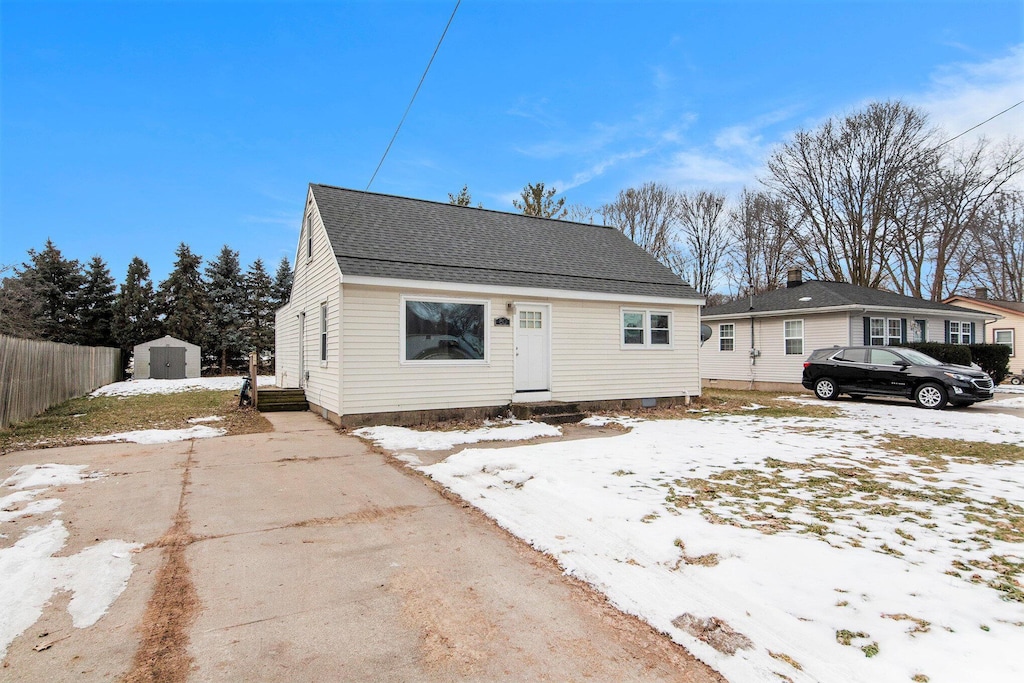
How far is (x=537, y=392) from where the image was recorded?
37.2 feet

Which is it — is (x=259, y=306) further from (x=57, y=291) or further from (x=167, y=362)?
(x=57, y=291)

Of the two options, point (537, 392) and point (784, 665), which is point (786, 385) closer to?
point (537, 392)

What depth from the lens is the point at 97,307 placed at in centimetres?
3284

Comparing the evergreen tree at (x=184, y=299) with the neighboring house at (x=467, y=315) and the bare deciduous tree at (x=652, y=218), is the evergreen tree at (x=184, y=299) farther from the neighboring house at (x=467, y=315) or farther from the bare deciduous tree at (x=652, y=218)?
the bare deciduous tree at (x=652, y=218)

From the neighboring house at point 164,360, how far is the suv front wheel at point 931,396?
103 ft

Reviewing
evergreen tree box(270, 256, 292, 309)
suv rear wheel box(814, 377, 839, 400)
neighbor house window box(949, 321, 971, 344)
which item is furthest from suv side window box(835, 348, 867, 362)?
evergreen tree box(270, 256, 292, 309)

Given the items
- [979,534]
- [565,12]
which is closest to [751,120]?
[565,12]

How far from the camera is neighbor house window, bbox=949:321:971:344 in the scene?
19.7 m

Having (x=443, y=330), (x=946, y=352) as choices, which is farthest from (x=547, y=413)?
(x=946, y=352)

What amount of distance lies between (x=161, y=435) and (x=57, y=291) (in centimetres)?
3187

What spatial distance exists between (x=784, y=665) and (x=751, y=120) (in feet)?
67.0

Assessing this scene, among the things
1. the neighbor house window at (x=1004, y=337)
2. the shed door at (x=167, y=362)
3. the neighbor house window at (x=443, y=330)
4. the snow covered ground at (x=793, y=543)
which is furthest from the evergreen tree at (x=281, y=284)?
the neighbor house window at (x=1004, y=337)

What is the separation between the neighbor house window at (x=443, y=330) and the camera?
1007 centimetres

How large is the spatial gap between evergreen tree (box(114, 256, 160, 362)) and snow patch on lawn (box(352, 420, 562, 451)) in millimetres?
32047
